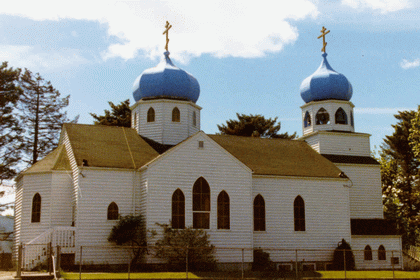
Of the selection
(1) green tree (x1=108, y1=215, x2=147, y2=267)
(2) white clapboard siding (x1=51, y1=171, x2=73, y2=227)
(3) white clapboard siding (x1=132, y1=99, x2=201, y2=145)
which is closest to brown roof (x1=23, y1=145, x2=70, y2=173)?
(2) white clapboard siding (x1=51, y1=171, x2=73, y2=227)

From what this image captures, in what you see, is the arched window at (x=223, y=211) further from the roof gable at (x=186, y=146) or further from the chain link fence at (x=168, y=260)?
the roof gable at (x=186, y=146)

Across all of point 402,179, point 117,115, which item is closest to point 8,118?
point 117,115

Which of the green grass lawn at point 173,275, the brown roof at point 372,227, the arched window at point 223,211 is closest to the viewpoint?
the green grass lawn at point 173,275

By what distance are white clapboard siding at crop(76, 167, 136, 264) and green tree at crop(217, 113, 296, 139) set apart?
3160 cm

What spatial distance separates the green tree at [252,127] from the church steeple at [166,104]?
24835mm

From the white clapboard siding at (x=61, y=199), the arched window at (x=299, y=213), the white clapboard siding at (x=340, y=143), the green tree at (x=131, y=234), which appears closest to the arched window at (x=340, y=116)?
the white clapboard siding at (x=340, y=143)

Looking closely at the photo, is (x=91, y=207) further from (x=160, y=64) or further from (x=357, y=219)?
(x=357, y=219)

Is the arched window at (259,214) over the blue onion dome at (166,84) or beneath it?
beneath

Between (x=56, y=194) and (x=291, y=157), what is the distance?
15.0m

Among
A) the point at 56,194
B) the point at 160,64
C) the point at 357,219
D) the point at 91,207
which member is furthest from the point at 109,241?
the point at 357,219

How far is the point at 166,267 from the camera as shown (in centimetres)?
2814

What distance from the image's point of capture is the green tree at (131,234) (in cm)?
2833

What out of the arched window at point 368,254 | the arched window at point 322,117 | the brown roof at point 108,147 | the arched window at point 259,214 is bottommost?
the arched window at point 368,254

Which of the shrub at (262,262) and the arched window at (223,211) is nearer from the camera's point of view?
the arched window at (223,211)
